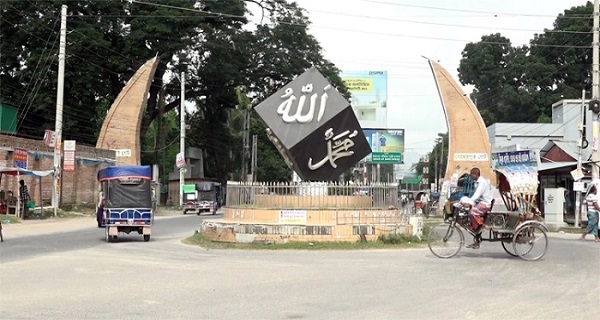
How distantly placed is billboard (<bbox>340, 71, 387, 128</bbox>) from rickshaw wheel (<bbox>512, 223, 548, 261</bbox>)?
51.3m

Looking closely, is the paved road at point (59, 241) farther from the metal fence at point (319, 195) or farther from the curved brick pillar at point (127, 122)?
the curved brick pillar at point (127, 122)

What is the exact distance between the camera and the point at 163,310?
796 cm

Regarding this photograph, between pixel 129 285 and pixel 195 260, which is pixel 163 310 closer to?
pixel 129 285

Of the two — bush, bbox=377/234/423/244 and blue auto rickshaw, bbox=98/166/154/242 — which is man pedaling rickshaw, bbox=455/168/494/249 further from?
blue auto rickshaw, bbox=98/166/154/242

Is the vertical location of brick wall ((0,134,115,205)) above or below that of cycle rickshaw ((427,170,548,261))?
above

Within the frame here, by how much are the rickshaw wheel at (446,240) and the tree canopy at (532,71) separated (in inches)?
2060

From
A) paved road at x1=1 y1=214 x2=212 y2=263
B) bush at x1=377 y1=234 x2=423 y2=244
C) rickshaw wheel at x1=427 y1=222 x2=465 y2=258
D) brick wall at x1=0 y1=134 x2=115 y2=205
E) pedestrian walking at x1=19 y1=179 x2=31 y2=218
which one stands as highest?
brick wall at x1=0 y1=134 x2=115 y2=205

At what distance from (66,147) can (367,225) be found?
21.6m

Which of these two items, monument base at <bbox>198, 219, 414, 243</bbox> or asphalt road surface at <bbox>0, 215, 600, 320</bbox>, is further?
monument base at <bbox>198, 219, 414, 243</bbox>

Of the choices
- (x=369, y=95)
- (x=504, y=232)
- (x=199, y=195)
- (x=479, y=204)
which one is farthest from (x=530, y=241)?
(x=369, y=95)

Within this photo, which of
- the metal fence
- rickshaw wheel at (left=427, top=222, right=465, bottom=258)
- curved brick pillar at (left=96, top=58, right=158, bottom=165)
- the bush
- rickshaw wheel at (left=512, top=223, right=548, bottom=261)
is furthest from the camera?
curved brick pillar at (left=96, top=58, right=158, bottom=165)

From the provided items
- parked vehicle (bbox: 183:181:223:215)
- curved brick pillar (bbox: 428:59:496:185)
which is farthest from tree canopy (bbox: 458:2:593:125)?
parked vehicle (bbox: 183:181:223:215)

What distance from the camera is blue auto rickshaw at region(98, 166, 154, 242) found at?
18.9 m

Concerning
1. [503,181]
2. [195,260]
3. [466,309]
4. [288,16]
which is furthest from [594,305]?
[288,16]
